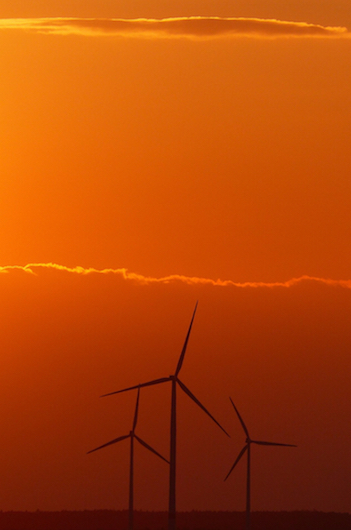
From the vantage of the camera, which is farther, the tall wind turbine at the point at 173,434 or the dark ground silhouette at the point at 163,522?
the dark ground silhouette at the point at 163,522

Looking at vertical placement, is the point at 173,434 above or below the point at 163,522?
above

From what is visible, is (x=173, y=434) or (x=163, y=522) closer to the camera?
(x=173, y=434)

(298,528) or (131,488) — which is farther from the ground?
(131,488)

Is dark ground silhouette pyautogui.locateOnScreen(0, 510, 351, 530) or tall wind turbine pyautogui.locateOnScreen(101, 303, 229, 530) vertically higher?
tall wind turbine pyautogui.locateOnScreen(101, 303, 229, 530)

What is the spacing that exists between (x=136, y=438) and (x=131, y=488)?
13.8ft

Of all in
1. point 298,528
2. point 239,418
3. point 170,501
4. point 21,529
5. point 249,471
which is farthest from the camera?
point 298,528

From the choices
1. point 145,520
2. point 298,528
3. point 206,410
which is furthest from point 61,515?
point 206,410

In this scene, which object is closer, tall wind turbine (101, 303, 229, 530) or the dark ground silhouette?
tall wind turbine (101, 303, 229, 530)

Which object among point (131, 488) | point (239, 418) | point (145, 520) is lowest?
point (145, 520)

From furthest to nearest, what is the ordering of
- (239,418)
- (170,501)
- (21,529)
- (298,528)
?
(298,528) < (21,529) < (239,418) < (170,501)

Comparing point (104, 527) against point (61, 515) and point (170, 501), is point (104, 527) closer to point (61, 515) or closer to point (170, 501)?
point (61, 515)

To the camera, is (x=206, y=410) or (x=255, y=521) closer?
(x=206, y=410)

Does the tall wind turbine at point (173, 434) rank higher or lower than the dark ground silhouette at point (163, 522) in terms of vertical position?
higher

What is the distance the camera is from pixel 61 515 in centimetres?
19712
